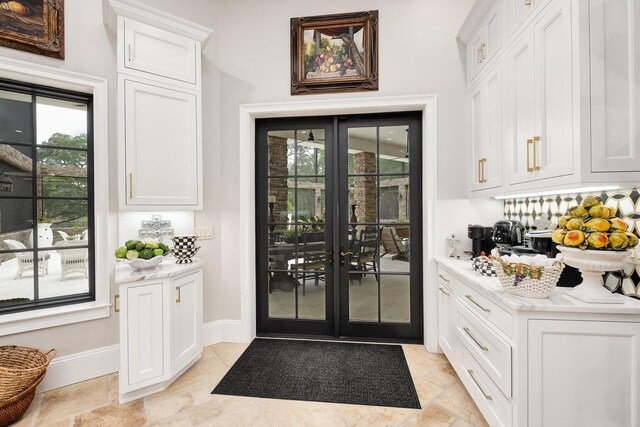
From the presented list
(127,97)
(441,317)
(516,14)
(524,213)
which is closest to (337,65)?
(516,14)

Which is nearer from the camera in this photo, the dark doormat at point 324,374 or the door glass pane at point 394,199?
the dark doormat at point 324,374

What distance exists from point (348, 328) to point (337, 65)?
2.64 meters

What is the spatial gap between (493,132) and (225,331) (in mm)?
3043

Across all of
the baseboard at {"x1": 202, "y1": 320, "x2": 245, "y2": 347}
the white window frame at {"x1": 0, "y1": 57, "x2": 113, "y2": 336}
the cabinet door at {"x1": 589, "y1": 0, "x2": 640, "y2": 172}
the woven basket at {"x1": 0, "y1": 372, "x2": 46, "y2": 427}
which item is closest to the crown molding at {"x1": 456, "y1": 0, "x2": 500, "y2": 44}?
the cabinet door at {"x1": 589, "y1": 0, "x2": 640, "y2": 172}

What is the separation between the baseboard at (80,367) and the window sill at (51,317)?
0.28 meters

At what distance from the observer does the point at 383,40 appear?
277cm

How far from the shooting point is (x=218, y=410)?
1.96 meters

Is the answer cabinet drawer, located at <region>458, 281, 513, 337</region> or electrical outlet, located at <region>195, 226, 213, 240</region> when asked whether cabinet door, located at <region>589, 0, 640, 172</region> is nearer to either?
cabinet drawer, located at <region>458, 281, 513, 337</region>

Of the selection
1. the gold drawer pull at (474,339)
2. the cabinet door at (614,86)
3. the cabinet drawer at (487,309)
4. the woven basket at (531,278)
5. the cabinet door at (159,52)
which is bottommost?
the gold drawer pull at (474,339)

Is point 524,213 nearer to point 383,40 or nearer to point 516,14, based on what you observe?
point 516,14

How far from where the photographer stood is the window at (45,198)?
2.19 meters

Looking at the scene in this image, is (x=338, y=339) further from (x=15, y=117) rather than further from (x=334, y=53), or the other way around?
(x=15, y=117)

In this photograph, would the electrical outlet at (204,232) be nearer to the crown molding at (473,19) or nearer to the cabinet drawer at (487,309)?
the cabinet drawer at (487,309)

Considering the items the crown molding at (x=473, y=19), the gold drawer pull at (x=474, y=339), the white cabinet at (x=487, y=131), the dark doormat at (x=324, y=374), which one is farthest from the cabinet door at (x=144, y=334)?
the crown molding at (x=473, y=19)
